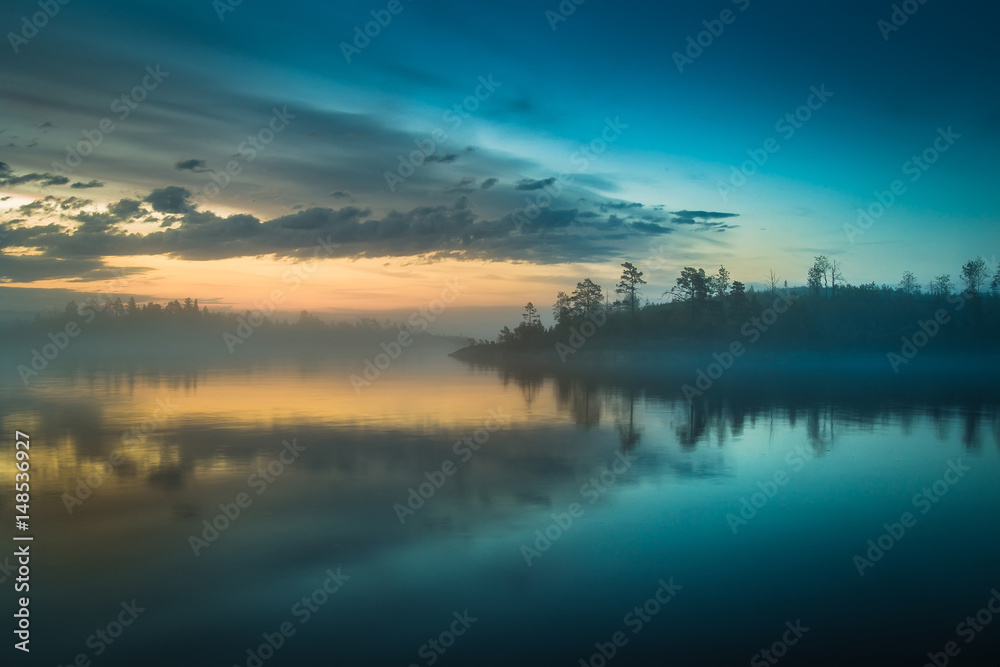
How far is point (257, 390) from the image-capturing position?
5644cm

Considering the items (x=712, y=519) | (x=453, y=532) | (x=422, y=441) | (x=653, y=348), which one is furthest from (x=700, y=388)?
(x=653, y=348)

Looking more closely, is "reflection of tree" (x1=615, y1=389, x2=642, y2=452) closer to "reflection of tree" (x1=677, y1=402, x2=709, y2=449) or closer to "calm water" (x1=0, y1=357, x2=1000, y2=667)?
"calm water" (x1=0, y1=357, x2=1000, y2=667)

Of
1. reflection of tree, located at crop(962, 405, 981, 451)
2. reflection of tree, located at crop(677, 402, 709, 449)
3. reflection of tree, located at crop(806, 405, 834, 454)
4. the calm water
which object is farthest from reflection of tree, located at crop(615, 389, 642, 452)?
reflection of tree, located at crop(962, 405, 981, 451)

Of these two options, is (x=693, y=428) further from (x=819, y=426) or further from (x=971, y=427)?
(x=971, y=427)

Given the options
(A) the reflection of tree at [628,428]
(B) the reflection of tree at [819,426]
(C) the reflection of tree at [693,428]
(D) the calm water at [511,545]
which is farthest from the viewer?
(C) the reflection of tree at [693,428]

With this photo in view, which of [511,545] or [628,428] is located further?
[628,428]

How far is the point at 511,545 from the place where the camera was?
1557 centimetres

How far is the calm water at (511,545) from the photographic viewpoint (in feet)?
36.3

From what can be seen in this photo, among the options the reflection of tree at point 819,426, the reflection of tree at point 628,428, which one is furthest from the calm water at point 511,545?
the reflection of tree at point 819,426

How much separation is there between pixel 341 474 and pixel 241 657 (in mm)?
12784

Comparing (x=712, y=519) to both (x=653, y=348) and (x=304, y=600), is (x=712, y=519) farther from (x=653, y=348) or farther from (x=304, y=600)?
(x=653, y=348)

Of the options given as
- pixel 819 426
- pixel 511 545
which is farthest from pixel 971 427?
pixel 511 545

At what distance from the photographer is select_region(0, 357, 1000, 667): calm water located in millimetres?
11078

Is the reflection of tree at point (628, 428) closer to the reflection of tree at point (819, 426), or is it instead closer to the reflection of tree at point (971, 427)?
the reflection of tree at point (819, 426)
